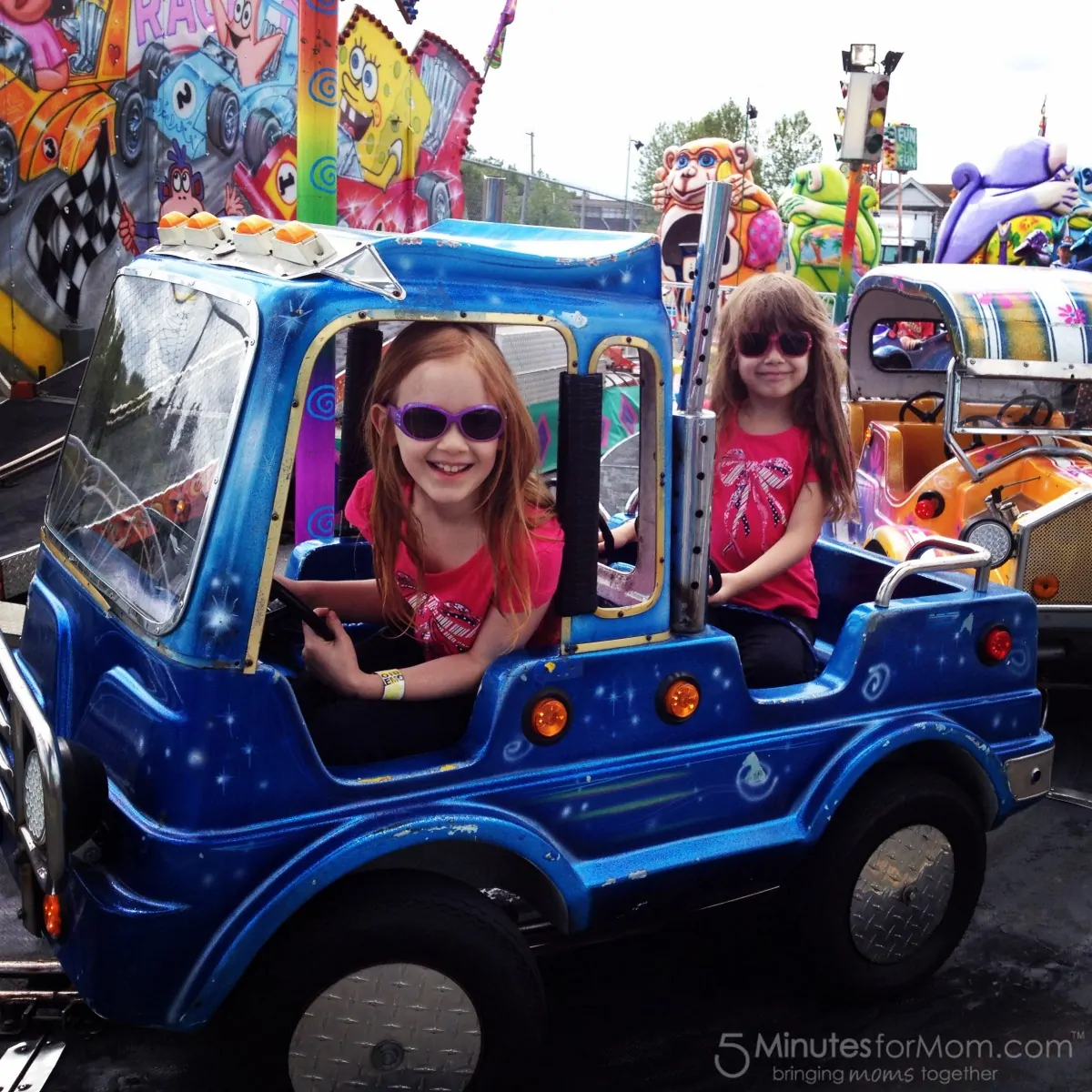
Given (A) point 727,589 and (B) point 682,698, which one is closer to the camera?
(B) point 682,698

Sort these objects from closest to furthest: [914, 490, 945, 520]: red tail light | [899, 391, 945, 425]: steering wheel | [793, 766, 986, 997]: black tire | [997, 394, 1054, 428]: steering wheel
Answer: [793, 766, 986, 997]: black tire, [914, 490, 945, 520]: red tail light, [997, 394, 1054, 428]: steering wheel, [899, 391, 945, 425]: steering wheel

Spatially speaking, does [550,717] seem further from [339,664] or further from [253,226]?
[253,226]

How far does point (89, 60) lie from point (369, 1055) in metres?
10.3

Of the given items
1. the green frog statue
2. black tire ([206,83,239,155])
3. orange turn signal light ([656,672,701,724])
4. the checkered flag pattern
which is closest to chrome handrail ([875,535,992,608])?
orange turn signal light ([656,672,701,724])

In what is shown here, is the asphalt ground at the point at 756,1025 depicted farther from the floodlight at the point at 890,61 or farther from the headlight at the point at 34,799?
the floodlight at the point at 890,61

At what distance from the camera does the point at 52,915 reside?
210 cm

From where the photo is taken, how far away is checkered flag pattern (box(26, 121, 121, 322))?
10156 mm

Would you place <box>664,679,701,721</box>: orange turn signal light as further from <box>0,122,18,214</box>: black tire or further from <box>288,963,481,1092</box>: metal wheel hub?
<box>0,122,18,214</box>: black tire

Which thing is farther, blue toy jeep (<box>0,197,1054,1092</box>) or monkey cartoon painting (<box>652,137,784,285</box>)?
monkey cartoon painting (<box>652,137,784,285</box>)

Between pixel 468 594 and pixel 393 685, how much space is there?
25cm

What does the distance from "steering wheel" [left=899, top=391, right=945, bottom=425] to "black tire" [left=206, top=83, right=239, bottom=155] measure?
8311 millimetres

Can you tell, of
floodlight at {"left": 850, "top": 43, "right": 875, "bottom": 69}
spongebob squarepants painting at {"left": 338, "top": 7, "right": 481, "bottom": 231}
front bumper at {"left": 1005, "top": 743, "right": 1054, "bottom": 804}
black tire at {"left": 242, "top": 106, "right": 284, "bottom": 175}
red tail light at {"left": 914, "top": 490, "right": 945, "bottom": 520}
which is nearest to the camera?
front bumper at {"left": 1005, "top": 743, "right": 1054, "bottom": 804}

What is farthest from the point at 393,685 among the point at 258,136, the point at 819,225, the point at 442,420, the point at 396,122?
the point at 819,225

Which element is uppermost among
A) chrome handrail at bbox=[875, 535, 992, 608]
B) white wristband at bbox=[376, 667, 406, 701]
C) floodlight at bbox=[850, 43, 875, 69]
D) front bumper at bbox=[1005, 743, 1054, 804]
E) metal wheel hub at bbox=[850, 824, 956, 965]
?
floodlight at bbox=[850, 43, 875, 69]
